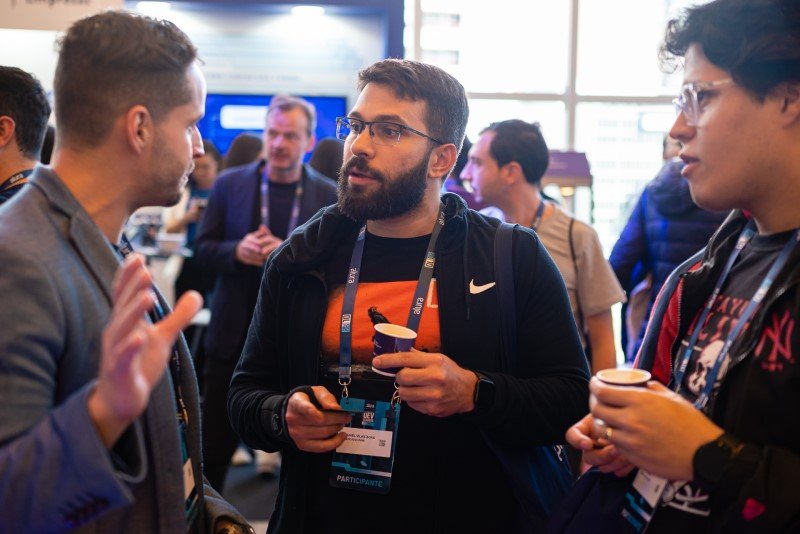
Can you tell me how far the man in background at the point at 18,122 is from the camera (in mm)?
2465

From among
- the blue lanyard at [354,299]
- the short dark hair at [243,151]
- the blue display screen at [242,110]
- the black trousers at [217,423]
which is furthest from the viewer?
the blue display screen at [242,110]

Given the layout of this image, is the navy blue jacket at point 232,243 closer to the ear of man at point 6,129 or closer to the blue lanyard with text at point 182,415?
the ear of man at point 6,129

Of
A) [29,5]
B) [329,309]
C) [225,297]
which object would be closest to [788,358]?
[329,309]

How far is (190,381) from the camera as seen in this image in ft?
5.55

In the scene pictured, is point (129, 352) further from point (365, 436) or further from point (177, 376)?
point (365, 436)

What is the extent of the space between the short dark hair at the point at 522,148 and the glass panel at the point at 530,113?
465cm

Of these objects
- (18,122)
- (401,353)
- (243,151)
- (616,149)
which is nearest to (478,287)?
(401,353)

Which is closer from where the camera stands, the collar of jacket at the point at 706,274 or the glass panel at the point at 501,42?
the collar of jacket at the point at 706,274

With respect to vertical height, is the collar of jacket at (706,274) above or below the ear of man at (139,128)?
below

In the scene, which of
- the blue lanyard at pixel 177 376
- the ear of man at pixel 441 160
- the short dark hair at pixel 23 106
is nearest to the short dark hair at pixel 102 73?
the blue lanyard at pixel 177 376

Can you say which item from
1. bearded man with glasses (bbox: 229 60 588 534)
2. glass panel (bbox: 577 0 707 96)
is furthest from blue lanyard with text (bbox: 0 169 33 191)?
glass panel (bbox: 577 0 707 96)

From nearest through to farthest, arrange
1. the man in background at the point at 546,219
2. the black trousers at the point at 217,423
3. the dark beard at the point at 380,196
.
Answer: the dark beard at the point at 380,196 < the man in background at the point at 546,219 < the black trousers at the point at 217,423

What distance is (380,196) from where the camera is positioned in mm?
2084

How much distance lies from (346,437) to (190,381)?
43cm
